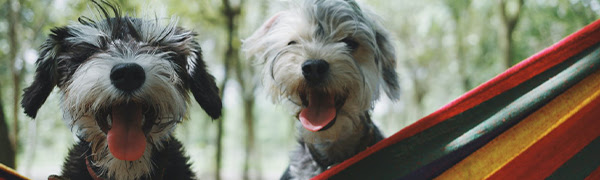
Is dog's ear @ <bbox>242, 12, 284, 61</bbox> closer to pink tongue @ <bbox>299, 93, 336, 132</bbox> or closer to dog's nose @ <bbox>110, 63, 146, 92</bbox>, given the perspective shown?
pink tongue @ <bbox>299, 93, 336, 132</bbox>

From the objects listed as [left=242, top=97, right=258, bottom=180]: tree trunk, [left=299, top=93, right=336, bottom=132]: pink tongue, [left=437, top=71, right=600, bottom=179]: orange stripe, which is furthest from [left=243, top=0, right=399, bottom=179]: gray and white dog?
[left=242, top=97, right=258, bottom=180]: tree trunk

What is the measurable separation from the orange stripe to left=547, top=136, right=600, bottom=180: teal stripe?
20cm

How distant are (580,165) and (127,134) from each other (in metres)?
2.68

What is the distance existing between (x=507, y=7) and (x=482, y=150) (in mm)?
12351

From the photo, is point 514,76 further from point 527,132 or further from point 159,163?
point 159,163

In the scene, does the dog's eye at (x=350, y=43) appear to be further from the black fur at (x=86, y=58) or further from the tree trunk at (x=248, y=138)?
the tree trunk at (x=248, y=138)

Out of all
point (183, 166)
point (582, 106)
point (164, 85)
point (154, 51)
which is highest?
point (154, 51)

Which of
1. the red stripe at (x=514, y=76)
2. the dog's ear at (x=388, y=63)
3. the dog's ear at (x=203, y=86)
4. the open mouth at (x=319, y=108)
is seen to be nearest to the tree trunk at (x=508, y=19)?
the dog's ear at (x=388, y=63)

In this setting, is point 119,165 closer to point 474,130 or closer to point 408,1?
point 474,130

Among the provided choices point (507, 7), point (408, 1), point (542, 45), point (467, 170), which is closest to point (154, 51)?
point (467, 170)

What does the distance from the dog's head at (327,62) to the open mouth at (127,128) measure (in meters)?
1.07

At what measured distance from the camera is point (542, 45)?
21.1 m

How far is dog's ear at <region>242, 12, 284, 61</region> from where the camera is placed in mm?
3751

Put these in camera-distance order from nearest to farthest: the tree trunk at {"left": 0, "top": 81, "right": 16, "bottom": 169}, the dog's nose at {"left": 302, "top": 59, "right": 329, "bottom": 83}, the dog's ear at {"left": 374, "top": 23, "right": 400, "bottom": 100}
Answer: the dog's nose at {"left": 302, "top": 59, "right": 329, "bottom": 83}, the dog's ear at {"left": 374, "top": 23, "right": 400, "bottom": 100}, the tree trunk at {"left": 0, "top": 81, "right": 16, "bottom": 169}
